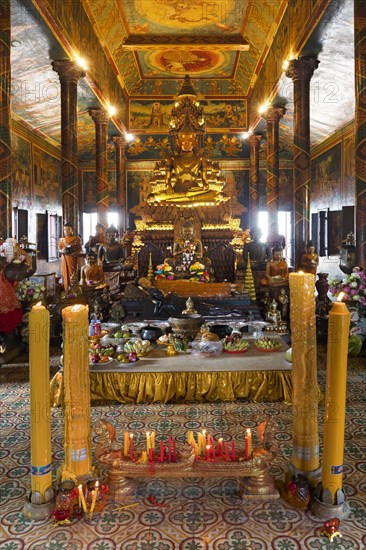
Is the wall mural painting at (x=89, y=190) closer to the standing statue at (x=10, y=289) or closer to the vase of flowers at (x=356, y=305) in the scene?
the standing statue at (x=10, y=289)

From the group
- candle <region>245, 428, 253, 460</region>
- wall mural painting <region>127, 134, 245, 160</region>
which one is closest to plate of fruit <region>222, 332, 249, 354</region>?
candle <region>245, 428, 253, 460</region>

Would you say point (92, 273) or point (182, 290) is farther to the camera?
point (182, 290)

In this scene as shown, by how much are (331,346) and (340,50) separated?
29.8ft

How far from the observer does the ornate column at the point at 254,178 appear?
16.8 metres

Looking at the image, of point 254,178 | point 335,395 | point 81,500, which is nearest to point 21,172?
point 254,178

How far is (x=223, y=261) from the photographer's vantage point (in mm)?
12539

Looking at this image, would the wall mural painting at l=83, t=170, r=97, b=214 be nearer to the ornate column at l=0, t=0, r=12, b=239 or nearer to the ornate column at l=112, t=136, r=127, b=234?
the ornate column at l=112, t=136, r=127, b=234

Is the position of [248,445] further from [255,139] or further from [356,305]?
[255,139]

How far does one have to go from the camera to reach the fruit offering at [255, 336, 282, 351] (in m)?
4.54

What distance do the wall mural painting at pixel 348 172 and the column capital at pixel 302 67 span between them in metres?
5.51

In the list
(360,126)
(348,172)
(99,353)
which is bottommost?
(99,353)

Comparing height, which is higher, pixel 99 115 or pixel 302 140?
pixel 99 115

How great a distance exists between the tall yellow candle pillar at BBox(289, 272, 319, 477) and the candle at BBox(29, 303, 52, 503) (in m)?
1.36

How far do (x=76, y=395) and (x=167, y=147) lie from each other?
16.4 meters
